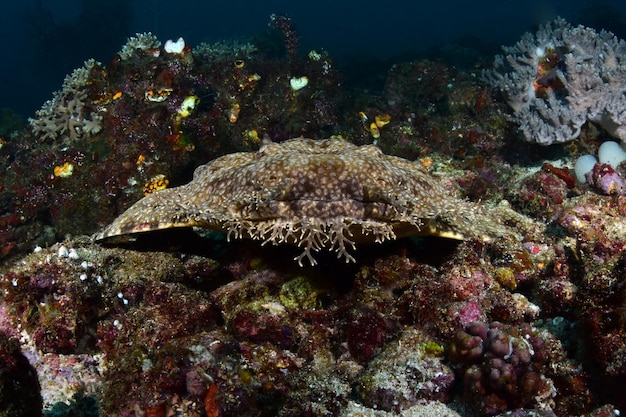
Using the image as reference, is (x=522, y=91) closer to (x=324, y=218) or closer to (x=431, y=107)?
(x=431, y=107)

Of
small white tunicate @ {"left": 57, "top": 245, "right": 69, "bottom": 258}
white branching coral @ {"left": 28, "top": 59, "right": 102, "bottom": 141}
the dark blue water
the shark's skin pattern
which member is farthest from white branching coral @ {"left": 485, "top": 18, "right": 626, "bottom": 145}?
white branching coral @ {"left": 28, "top": 59, "right": 102, "bottom": 141}

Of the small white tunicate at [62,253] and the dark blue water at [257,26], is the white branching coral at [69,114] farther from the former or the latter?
the dark blue water at [257,26]

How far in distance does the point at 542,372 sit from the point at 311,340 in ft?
6.93

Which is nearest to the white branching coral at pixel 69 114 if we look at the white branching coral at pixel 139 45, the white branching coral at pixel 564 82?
the white branching coral at pixel 139 45

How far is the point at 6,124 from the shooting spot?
67.6 ft

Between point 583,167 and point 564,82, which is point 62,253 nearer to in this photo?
point 583,167

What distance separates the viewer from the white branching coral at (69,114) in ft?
31.9

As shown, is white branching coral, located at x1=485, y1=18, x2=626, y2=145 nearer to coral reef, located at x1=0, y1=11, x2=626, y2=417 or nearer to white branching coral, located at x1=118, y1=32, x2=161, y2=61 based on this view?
coral reef, located at x1=0, y1=11, x2=626, y2=417

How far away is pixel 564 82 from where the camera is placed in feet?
27.9

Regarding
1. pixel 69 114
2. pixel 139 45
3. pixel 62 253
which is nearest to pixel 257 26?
pixel 139 45

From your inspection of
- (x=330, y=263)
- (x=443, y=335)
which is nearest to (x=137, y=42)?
(x=330, y=263)

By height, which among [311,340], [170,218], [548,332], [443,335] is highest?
[170,218]

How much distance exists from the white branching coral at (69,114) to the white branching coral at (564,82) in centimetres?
997

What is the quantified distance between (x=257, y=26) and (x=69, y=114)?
92.9 m
